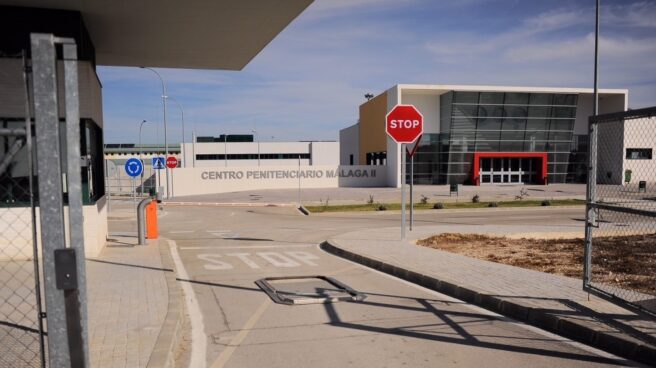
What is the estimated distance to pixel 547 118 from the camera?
4906 cm

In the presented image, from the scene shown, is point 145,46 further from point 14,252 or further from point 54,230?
point 54,230

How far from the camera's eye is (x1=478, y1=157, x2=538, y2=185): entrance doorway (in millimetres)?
48844

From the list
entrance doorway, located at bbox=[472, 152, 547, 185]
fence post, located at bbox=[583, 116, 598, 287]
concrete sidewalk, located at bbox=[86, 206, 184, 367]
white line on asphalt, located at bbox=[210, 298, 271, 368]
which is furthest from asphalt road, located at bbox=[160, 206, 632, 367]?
entrance doorway, located at bbox=[472, 152, 547, 185]

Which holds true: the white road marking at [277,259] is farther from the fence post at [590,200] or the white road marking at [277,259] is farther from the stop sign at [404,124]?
the fence post at [590,200]

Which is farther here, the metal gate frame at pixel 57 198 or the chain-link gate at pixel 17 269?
the chain-link gate at pixel 17 269

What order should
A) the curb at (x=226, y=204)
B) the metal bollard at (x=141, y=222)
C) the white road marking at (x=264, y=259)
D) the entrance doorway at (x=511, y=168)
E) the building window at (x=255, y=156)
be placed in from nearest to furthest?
1. the white road marking at (x=264, y=259)
2. the metal bollard at (x=141, y=222)
3. the curb at (x=226, y=204)
4. the entrance doorway at (x=511, y=168)
5. the building window at (x=255, y=156)

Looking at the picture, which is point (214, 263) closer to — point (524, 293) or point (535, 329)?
point (524, 293)

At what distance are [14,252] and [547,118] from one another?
4857cm

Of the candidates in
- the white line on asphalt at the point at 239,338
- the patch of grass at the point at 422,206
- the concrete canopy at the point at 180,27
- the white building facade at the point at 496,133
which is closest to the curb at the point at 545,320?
the white line on asphalt at the point at 239,338

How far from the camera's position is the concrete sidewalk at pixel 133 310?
4.93 metres

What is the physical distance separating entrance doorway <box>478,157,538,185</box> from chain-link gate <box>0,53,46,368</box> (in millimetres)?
43280

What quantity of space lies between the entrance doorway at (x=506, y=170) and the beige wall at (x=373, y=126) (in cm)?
1017

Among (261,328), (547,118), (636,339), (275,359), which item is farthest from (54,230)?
(547,118)

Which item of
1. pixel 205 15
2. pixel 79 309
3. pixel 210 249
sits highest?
pixel 205 15
